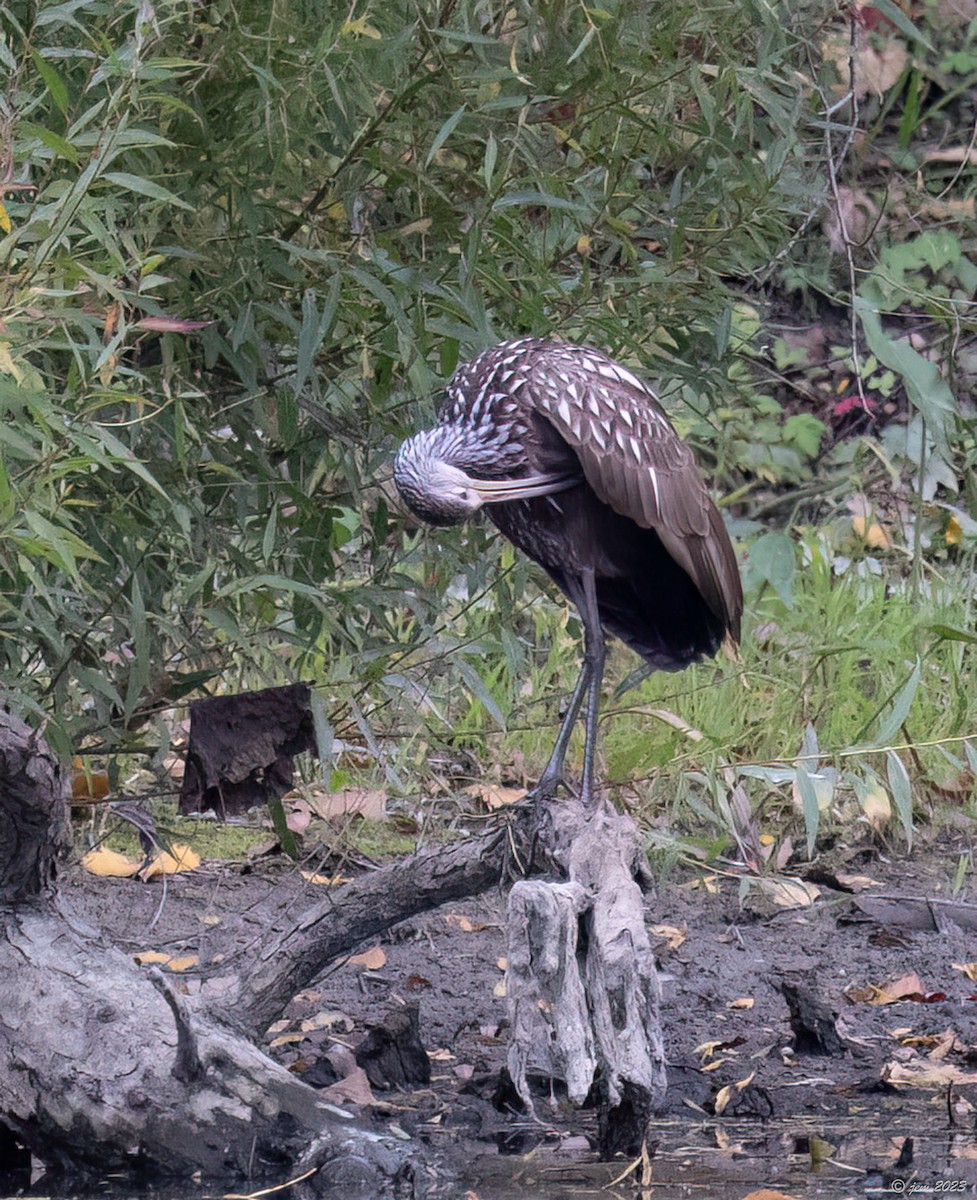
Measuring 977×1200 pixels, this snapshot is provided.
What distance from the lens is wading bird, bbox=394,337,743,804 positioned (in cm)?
355

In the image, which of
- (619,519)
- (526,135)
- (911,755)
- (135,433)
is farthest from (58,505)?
(911,755)

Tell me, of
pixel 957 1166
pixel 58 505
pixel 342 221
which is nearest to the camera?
pixel 58 505

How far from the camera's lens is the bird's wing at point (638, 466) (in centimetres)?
357

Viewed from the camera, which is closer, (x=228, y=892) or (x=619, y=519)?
(x=619, y=519)

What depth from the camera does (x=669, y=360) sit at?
154 inches

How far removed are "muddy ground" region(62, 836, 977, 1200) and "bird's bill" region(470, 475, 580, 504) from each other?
40.3 inches

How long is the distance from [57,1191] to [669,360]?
2.26 metres

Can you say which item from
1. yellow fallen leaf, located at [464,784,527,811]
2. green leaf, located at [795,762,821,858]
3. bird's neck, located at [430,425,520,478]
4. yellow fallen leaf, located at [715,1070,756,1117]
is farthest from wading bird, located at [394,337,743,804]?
yellow fallen leaf, located at [464,784,527,811]

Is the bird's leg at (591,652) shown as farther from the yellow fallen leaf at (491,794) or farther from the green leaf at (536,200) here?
the yellow fallen leaf at (491,794)

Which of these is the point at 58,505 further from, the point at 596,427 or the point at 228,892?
the point at 228,892

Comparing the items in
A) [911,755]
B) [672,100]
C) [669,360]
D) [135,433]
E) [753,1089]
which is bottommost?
[911,755]

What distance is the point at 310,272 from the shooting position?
3.35 m

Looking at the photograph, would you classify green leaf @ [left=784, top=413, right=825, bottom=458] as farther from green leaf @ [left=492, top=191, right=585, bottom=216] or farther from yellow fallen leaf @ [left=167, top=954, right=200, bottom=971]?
green leaf @ [left=492, top=191, right=585, bottom=216]

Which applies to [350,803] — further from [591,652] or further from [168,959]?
[591,652]
